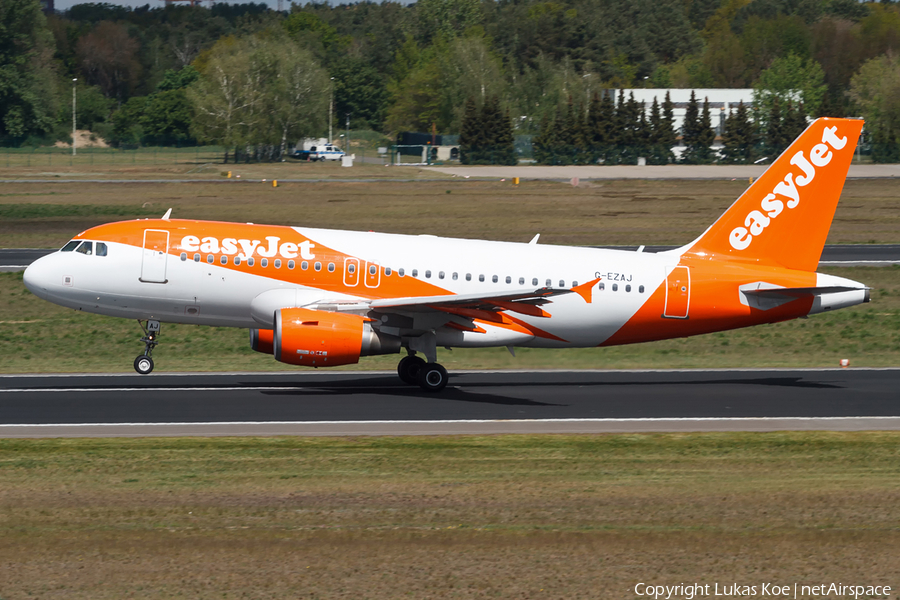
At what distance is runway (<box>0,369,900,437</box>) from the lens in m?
25.2

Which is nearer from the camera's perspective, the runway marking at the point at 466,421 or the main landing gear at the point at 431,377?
the runway marking at the point at 466,421

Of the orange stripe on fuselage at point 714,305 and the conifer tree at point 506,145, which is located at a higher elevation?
the conifer tree at point 506,145

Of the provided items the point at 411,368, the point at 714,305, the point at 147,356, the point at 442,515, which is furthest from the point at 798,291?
the point at 147,356

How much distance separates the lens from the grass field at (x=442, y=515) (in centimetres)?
1493

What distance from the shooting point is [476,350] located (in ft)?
102

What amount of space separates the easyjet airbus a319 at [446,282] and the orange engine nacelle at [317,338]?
0.03 meters

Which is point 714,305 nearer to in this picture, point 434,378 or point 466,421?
point 434,378

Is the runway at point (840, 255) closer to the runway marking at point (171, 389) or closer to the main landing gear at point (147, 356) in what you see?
the runway marking at point (171, 389)

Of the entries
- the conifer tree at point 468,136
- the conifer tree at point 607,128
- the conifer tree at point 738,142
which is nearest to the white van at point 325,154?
the conifer tree at point 468,136

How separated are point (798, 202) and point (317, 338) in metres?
14.4

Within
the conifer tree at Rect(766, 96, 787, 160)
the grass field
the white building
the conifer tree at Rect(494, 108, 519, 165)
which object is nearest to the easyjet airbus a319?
the grass field

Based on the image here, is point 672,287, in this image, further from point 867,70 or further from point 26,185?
point 867,70

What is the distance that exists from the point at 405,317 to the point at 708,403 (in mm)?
8353

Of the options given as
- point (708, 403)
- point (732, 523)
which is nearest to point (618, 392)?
point (708, 403)
